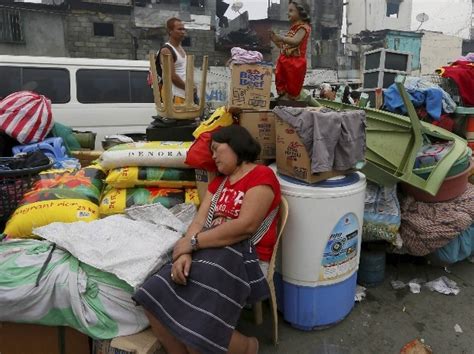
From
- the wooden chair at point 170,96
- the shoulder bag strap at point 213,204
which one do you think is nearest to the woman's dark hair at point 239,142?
the shoulder bag strap at point 213,204

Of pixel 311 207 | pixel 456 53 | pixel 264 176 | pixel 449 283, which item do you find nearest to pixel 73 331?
pixel 264 176

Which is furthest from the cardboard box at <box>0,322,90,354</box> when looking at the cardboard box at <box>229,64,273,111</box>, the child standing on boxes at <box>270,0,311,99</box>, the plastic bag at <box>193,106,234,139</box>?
the child standing on boxes at <box>270,0,311,99</box>

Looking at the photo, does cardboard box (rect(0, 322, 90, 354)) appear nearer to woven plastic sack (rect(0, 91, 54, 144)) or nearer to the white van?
woven plastic sack (rect(0, 91, 54, 144))

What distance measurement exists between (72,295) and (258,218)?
98 cm

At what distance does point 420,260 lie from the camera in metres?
3.08

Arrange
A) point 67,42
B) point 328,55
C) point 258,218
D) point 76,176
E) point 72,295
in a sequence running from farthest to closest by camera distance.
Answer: point 328,55 → point 67,42 → point 76,176 → point 258,218 → point 72,295

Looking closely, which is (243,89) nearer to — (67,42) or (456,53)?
(67,42)

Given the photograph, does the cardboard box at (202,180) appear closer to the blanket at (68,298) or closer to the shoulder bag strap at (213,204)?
the shoulder bag strap at (213,204)

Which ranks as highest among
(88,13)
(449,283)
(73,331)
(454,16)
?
(454,16)

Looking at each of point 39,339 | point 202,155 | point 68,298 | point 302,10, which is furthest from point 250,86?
point 39,339

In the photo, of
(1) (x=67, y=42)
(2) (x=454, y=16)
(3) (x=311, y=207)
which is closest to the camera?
(3) (x=311, y=207)

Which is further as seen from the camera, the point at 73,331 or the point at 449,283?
the point at 449,283

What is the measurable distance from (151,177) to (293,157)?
1.00 metres

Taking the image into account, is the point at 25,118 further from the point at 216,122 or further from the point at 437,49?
the point at 437,49
